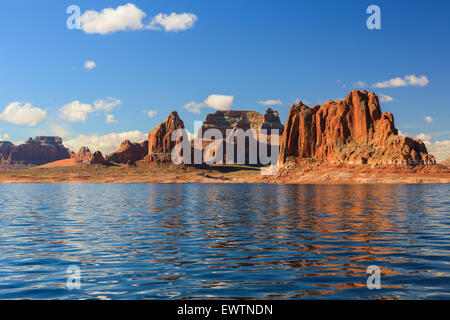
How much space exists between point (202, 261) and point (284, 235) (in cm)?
1044

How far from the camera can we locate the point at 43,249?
23.0 meters

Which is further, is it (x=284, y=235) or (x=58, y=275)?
(x=284, y=235)

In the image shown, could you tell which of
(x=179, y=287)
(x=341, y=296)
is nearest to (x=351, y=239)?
(x=341, y=296)

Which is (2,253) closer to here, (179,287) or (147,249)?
(147,249)

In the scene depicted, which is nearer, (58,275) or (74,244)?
(58,275)

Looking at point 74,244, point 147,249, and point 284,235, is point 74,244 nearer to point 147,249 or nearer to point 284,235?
point 147,249

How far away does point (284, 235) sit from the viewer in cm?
2800
